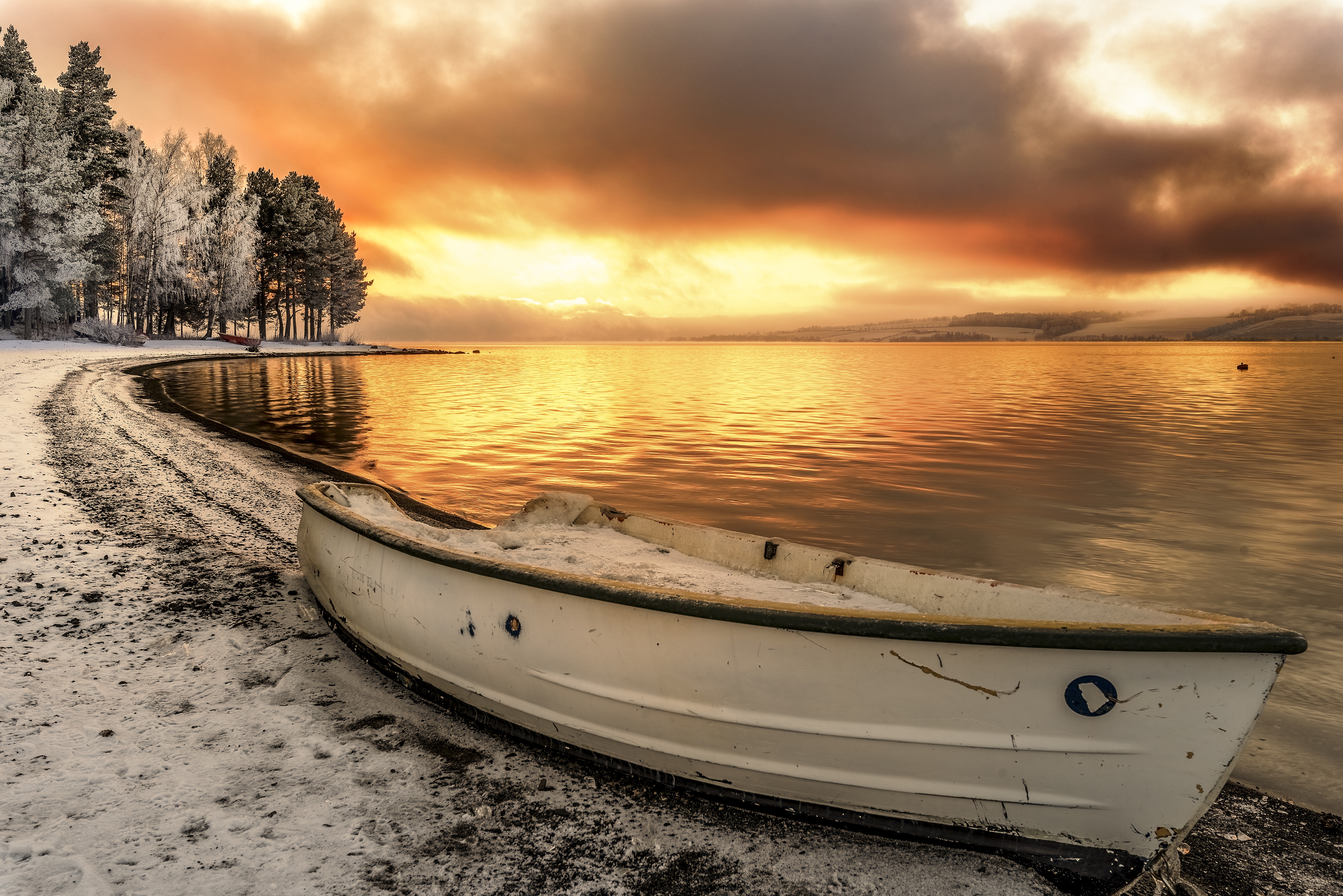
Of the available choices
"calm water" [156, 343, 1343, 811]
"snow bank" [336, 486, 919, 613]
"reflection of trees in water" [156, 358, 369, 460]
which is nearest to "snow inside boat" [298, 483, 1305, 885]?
"snow bank" [336, 486, 919, 613]

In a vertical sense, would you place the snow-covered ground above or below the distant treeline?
below

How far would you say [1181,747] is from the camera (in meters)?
2.65

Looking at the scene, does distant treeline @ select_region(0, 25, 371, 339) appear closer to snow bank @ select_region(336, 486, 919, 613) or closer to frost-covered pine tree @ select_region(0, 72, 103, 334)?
frost-covered pine tree @ select_region(0, 72, 103, 334)

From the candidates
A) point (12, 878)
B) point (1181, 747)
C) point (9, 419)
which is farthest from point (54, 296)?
point (1181, 747)

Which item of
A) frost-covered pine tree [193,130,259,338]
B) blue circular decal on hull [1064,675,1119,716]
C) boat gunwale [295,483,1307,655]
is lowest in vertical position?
blue circular decal on hull [1064,675,1119,716]

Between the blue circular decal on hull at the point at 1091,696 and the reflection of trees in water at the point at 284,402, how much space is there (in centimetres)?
1552

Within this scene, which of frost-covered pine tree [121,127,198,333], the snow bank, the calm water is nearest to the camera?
the snow bank

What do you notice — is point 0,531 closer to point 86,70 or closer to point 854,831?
point 854,831

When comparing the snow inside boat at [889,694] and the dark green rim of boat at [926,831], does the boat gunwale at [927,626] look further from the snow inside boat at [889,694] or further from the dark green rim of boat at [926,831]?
the dark green rim of boat at [926,831]

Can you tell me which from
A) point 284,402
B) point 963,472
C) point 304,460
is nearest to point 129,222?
point 284,402

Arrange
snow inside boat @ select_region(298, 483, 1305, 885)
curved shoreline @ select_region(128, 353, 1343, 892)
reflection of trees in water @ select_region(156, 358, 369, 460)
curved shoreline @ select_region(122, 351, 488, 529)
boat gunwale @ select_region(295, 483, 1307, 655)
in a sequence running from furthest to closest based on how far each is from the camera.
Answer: reflection of trees in water @ select_region(156, 358, 369, 460)
curved shoreline @ select_region(122, 351, 488, 529)
curved shoreline @ select_region(128, 353, 1343, 892)
snow inside boat @ select_region(298, 483, 1305, 885)
boat gunwale @ select_region(295, 483, 1307, 655)

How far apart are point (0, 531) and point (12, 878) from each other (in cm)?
587

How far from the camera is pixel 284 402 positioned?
81.8ft

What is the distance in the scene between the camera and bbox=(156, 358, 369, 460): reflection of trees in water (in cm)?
1764
